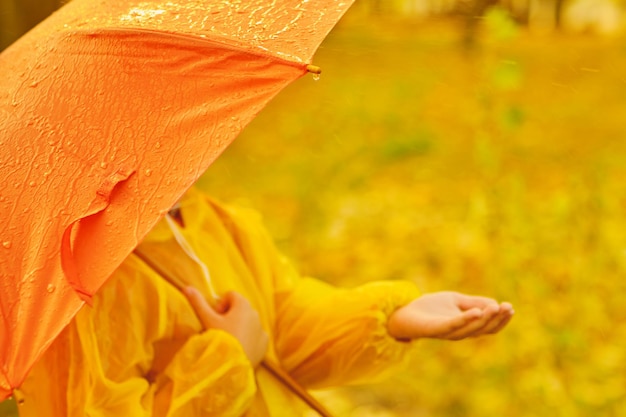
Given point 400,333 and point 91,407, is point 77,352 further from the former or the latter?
point 400,333

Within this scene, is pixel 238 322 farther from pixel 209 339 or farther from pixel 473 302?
pixel 473 302

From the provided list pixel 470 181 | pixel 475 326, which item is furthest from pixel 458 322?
pixel 470 181

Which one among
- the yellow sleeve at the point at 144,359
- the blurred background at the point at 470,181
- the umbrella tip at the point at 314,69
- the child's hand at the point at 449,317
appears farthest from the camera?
the blurred background at the point at 470,181

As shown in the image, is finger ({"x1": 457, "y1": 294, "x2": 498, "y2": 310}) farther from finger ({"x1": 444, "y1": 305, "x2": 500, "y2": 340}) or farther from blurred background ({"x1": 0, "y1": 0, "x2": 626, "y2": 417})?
blurred background ({"x1": 0, "y1": 0, "x2": 626, "y2": 417})

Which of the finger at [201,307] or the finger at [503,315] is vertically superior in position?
the finger at [201,307]

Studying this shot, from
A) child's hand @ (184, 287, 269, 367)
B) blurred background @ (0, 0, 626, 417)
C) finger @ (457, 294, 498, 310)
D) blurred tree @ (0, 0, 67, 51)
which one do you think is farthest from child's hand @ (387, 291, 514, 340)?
blurred tree @ (0, 0, 67, 51)

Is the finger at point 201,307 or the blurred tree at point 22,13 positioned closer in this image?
the finger at point 201,307

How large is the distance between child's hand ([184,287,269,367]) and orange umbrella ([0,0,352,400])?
340 millimetres

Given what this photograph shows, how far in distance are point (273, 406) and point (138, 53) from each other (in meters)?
0.72

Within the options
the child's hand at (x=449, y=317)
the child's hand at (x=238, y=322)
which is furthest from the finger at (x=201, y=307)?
the child's hand at (x=449, y=317)

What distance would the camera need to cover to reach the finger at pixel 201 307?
1.59 metres

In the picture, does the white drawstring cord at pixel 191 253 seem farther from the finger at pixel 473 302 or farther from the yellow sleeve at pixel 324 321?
the finger at pixel 473 302

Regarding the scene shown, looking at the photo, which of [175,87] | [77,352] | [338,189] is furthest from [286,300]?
[338,189]

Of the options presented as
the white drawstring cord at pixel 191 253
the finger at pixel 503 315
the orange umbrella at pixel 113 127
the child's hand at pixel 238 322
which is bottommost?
the finger at pixel 503 315
